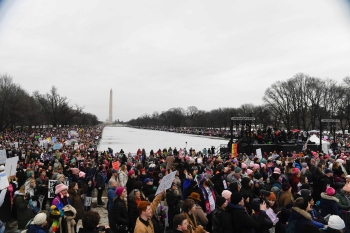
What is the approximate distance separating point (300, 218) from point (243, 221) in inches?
33.3

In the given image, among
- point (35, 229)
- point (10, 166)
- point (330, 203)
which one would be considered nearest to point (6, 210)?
point (10, 166)

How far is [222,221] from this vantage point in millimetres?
4453

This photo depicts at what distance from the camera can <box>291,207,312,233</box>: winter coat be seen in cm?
425

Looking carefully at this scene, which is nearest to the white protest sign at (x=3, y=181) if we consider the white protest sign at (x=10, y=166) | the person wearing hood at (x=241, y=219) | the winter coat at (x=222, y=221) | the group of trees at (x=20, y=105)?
the white protest sign at (x=10, y=166)

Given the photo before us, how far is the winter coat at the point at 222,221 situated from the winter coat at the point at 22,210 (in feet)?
14.9

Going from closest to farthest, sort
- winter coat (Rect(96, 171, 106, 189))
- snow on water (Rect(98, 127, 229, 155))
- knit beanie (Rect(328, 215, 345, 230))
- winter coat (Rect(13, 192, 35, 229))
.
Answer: knit beanie (Rect(328, 215, 345, 230))
winter coat (Rect(13, 192, 35, 229))
winter coat (Rect(96, 171, 106, 189))
snow on water (Rect(98, 127, 229, 155))

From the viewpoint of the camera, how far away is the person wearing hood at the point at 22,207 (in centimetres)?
666

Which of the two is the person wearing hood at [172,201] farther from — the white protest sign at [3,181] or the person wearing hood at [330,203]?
the white protest sign at [3,181]

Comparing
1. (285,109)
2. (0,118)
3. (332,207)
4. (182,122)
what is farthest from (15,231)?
(182,122)

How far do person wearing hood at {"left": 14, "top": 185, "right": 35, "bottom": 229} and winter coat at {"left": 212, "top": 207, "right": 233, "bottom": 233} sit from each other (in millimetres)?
4526

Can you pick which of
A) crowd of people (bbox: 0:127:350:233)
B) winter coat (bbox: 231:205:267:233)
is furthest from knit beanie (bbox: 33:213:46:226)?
winter coat (bbox: 231:205:267:233)

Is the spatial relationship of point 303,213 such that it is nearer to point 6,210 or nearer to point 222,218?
point 222,218

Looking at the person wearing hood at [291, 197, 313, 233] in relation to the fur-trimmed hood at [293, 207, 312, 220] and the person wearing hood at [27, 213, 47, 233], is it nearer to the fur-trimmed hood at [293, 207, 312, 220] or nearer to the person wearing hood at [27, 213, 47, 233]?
the fur-trimmed hood at [293, 207, 312, 220]

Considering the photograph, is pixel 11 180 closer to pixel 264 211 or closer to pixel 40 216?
pixel 40 216
